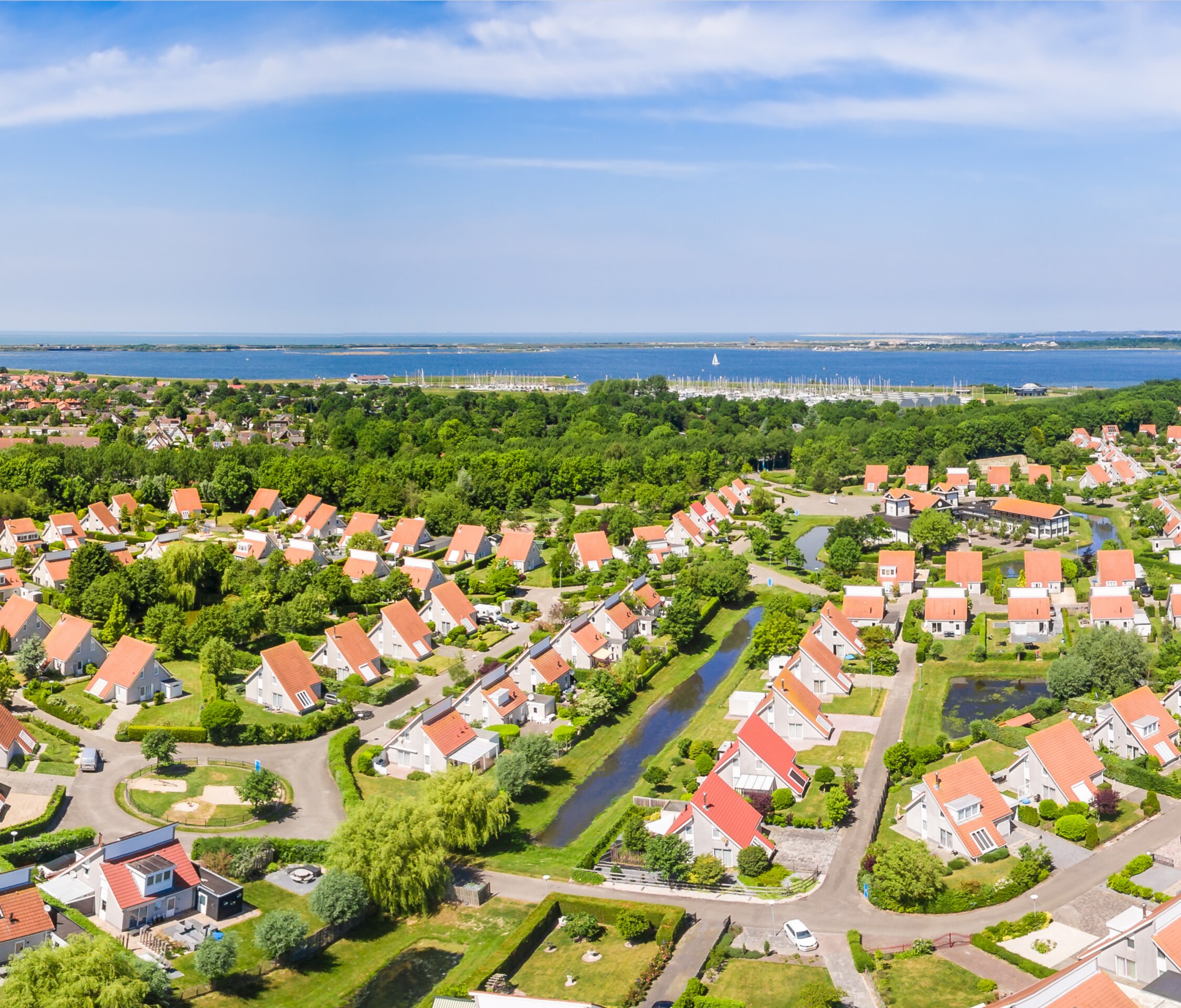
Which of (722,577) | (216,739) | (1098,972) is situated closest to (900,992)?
(1098,972)

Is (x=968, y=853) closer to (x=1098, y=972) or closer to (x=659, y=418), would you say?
(x=1098, y=972)

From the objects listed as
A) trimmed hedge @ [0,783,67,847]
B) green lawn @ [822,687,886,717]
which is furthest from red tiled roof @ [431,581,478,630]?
trimmed hedge @ [0,783,67,847]

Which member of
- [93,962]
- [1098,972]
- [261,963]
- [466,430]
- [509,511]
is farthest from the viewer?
[466,430]

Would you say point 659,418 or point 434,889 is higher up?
point 659,418

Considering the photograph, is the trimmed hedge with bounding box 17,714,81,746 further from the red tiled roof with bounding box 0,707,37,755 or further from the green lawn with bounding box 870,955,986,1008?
the green lawn with bounding box 870,955,986,1008

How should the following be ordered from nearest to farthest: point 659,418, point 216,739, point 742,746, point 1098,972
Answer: point 1098,972 → point 742,746 → point 216,739 → point 659,418

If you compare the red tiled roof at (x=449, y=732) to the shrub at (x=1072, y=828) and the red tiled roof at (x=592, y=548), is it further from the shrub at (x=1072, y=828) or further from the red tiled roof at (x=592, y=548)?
the red tiled roof at (x=592, y=548)

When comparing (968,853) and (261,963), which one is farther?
(968,853)
